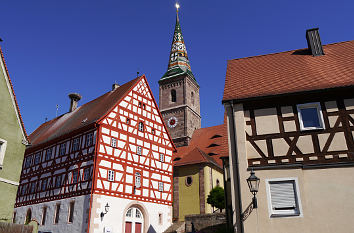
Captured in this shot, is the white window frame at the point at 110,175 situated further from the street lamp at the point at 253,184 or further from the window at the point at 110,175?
the street lamp at the point at 253,184

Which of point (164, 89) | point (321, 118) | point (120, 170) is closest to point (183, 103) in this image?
point (164, 89)

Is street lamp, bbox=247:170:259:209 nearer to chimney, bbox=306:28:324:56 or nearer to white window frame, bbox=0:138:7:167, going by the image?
chimney, bbox=306:28:324:56

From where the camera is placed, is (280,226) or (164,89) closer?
(280,226)

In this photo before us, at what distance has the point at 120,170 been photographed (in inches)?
930

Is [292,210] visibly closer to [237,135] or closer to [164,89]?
[237,135]

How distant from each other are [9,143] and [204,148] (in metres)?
27.1

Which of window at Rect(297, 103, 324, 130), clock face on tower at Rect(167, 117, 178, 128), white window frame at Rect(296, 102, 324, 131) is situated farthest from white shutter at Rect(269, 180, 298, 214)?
clock face on tower at Rect(167, 117, 178, 128)

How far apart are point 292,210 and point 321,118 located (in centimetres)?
355

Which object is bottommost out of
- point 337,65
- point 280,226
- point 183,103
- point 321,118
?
point 280,226

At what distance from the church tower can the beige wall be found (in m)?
34.6

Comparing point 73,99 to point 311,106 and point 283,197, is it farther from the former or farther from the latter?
point 283,197

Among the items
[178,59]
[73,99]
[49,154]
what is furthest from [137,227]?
[178,59]

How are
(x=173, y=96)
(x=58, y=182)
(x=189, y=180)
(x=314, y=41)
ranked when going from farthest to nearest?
(x=173, y=96), (x=189, y=180), (x=58, y=182), (x=314, y=41)

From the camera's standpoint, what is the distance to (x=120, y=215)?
22438mm
